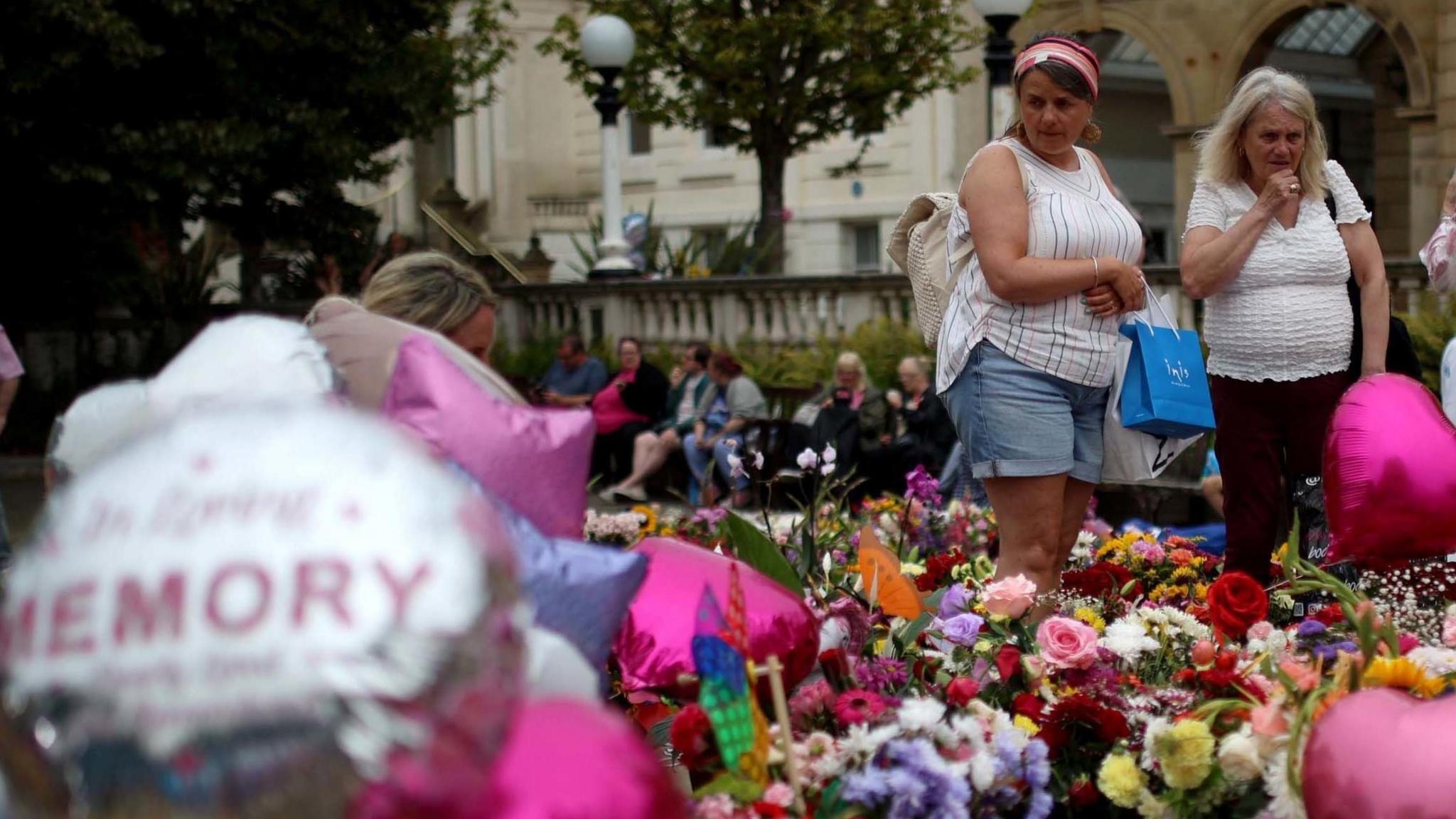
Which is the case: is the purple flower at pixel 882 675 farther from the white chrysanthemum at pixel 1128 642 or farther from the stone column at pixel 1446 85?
the stone column at pixel 1446 85

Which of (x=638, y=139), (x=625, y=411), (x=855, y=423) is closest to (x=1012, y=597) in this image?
(x=855, y=423)

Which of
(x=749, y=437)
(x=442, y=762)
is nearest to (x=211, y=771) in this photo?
(x=442, y=762)

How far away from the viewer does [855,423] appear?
1148cm

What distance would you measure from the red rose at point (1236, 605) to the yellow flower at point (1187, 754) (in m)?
0.94

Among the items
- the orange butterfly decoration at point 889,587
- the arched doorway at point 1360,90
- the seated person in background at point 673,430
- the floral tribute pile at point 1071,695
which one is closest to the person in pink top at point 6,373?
the floral tribute pile at point 1071,695

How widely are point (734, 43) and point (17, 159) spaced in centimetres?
734

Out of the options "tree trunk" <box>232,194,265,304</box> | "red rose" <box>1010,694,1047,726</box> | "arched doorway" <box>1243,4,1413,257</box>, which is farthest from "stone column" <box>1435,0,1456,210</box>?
"red rose" <box>1010,694,1047,726</box>

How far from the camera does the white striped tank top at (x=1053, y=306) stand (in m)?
4.52

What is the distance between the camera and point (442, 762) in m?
1.77

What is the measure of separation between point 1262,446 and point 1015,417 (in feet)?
3.35

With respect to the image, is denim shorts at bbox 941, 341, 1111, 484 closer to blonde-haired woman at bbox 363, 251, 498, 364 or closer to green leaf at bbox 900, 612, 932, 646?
green leaf at bbox 900, 612, 932, 646

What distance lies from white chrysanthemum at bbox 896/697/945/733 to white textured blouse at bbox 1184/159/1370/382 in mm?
2393

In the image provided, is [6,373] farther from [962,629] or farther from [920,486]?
[962,629]

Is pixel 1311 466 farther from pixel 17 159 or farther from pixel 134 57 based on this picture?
pixel 17 159
